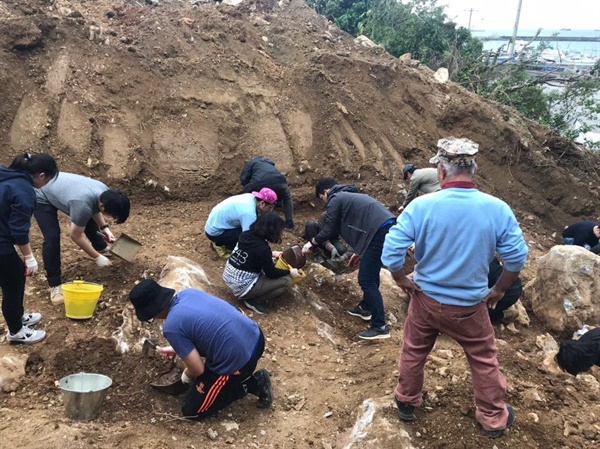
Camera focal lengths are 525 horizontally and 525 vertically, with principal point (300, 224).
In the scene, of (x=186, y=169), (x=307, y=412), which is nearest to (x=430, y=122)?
(x=186, y=169)

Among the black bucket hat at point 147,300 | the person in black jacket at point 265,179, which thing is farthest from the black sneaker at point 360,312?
the black bucket hat at point 147,300

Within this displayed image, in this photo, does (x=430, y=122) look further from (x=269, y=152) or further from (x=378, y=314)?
(x=378, y=314)

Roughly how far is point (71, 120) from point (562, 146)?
33.1 feet

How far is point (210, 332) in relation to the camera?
3482 mm

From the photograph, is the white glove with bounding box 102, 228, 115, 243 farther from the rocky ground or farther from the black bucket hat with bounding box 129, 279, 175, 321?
the black bucket hat with bounding box 129, 279, 175, 321

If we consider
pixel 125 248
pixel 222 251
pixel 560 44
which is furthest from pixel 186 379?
pixel 560 44

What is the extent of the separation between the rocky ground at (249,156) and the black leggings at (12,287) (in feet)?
0.90

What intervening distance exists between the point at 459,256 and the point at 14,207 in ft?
10.3

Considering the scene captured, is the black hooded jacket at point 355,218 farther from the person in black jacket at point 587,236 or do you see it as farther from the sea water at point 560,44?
the sea water at point 560,44

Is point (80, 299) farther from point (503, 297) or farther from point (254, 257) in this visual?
point (503, 297)

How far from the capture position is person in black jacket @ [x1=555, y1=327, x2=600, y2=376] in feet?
11.9

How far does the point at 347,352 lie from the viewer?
510 centimetres

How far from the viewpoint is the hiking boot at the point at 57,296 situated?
4.91 meters

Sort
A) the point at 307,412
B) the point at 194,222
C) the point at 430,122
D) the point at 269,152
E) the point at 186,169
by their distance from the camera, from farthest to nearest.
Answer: the point at 430,122, the point at 269,152, the point at 186,169, the point at 194,222, the point at 307,412
